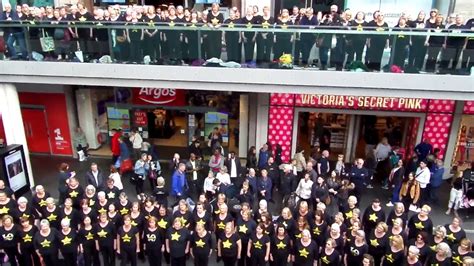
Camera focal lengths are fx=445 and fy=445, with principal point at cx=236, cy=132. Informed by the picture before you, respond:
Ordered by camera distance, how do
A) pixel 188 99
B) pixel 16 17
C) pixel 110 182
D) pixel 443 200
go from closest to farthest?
pixel 110 182
pixel 16 17
pixel 443 200
pixel 188 99

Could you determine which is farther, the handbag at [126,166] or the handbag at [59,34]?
the handbag at [126,166]

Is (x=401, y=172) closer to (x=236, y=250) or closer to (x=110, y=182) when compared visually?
(x=236, y=250)

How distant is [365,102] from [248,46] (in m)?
4.50

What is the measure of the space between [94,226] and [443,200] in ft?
30.2

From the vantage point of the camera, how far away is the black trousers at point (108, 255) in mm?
8508

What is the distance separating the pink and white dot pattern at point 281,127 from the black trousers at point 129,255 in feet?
21.3

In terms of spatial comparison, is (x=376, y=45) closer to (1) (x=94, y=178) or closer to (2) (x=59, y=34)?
(1) (x=94, y=178)

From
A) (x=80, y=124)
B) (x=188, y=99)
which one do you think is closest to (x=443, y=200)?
(x=188, y=99)

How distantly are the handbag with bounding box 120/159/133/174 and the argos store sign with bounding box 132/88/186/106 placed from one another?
2345 mm

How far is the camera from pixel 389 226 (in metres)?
8.37

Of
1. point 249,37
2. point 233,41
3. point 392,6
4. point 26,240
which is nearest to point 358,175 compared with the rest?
point 249,37

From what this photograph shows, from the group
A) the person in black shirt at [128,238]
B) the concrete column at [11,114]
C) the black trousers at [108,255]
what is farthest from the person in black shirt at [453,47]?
the concrete column at [11,114]

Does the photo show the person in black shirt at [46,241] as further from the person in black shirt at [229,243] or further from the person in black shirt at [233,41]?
the person in black shirt at [233,41]

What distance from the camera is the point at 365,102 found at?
13102mm
